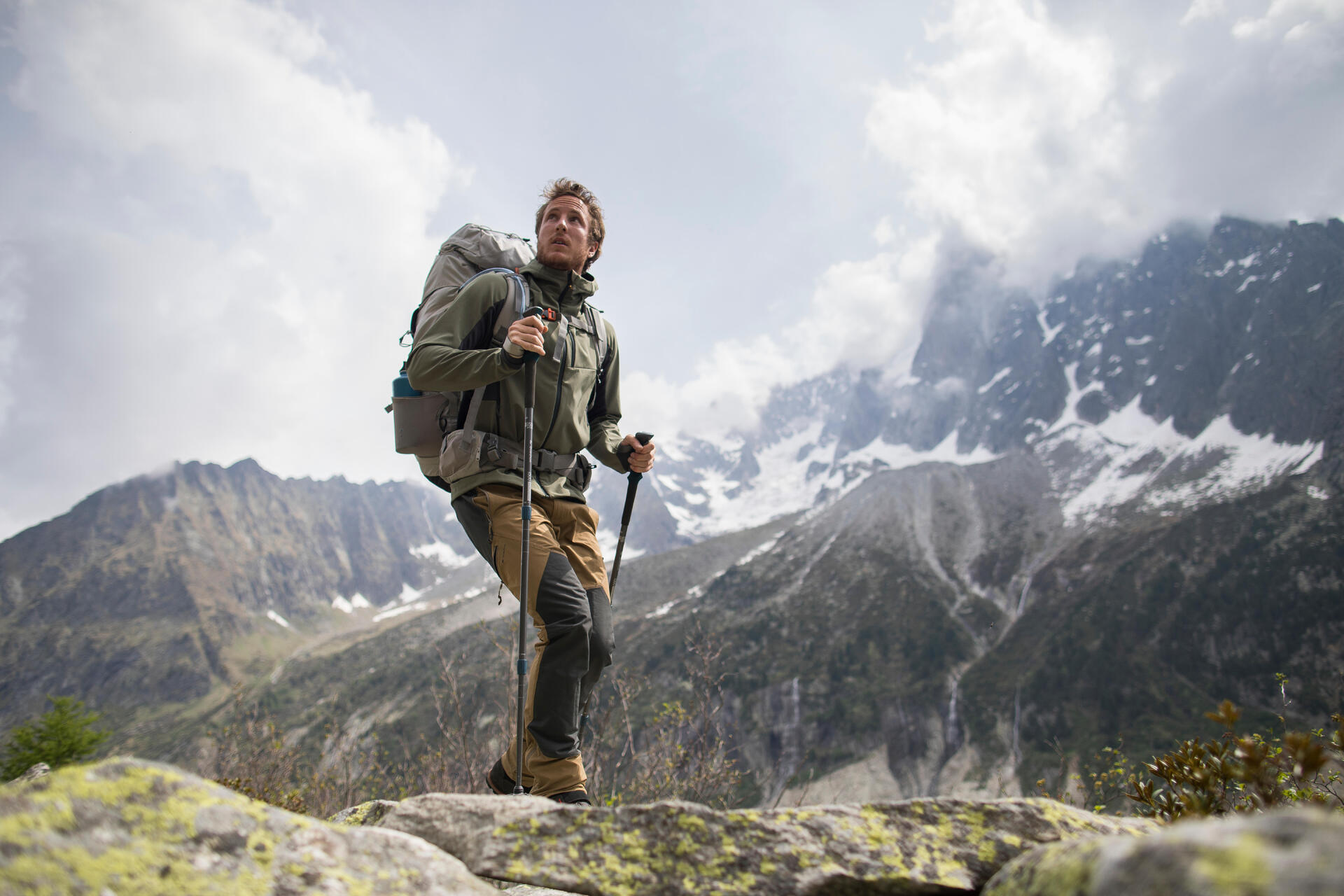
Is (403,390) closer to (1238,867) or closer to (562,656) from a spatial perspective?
(562,656)

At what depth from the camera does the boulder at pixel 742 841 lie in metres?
2.50

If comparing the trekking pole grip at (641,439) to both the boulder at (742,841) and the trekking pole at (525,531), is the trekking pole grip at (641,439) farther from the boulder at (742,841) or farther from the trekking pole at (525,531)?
the boulder at (742,841)

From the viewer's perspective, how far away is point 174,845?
1832 millimetres

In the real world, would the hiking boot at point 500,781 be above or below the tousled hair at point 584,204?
below

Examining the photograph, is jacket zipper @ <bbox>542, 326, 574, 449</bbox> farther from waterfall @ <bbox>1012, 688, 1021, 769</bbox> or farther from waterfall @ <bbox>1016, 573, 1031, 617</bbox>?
waterfall @ <bbox>1016, 573, 1031, 617</bbox>

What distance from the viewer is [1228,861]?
3.83 ft

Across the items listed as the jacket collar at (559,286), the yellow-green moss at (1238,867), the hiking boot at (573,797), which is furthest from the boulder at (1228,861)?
the jacket collar at (559,286)

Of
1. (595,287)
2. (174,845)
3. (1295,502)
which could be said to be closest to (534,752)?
(174,845)

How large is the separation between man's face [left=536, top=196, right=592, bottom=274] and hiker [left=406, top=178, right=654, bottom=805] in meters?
0.01

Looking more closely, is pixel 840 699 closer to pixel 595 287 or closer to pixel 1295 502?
pixel 1295 502

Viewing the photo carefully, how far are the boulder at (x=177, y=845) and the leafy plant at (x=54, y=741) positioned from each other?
4029 cm

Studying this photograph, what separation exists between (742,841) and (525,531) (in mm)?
2399

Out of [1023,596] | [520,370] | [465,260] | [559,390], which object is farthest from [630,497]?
[1023,596]

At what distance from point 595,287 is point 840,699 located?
13509 cm
